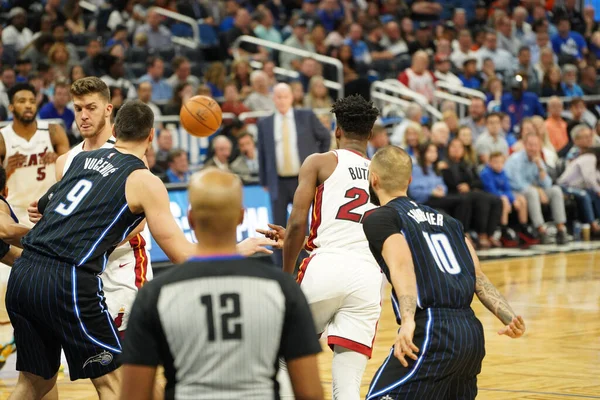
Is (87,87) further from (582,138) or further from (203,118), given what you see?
(582,138)

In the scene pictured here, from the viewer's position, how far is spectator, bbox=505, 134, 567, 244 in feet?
54.2

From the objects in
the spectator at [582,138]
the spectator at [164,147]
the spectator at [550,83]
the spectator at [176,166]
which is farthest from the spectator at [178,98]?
the spectator at [550,83]

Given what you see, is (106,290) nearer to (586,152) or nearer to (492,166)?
(492,166)

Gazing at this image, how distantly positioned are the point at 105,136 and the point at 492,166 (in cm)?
1043

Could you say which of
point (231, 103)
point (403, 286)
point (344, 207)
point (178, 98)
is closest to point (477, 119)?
point (231, 103)

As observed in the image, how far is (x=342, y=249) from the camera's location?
6.26 metres

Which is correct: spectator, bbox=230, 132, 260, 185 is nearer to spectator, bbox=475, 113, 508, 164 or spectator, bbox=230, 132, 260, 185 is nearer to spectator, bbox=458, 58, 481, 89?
spectator, bbox=475, 113, 508, 164

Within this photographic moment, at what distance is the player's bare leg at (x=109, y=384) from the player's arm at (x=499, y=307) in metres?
1.83

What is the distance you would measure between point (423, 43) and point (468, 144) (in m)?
5.83

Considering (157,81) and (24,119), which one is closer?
(24,119)

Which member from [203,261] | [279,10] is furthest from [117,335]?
[279,10]

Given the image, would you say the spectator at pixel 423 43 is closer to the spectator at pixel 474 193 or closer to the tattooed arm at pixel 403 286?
the spectator at pixel 474 193

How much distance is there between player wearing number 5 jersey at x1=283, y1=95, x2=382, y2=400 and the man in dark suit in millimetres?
6152

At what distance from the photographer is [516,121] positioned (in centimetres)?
1906
